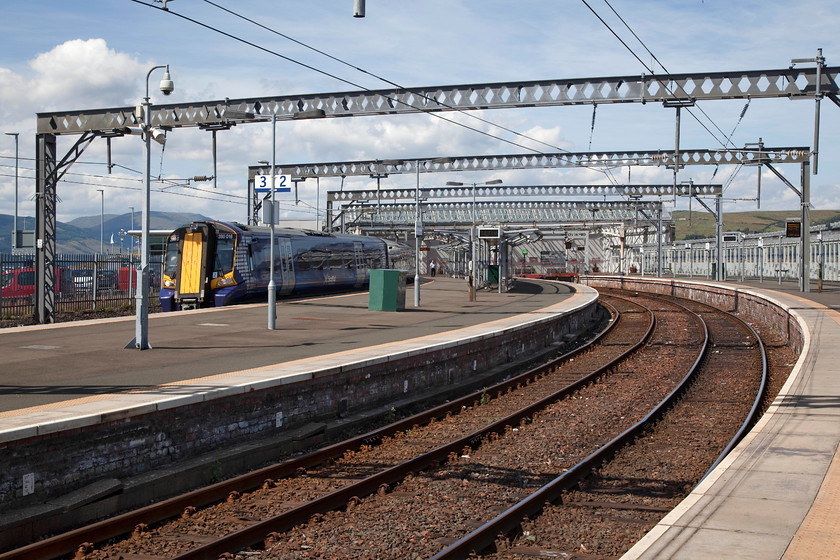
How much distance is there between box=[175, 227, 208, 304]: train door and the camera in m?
24.8

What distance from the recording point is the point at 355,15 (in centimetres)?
1153

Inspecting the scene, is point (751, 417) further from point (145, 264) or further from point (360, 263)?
point (360, 263)

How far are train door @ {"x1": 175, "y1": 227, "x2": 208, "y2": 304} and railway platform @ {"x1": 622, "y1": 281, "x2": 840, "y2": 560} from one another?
17896 mm

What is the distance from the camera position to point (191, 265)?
82.0ft

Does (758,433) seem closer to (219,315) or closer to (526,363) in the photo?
(526,363)

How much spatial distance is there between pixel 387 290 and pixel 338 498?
1621 centimetres

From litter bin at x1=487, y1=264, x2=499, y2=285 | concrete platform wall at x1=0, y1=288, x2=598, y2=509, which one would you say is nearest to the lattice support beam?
concrete platform wall at x1=0, y1=288, x2=598, y2=509

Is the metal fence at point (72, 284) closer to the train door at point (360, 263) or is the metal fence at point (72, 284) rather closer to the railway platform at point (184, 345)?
the railway platform at point (184, 345)

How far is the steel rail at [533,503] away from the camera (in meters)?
6.43

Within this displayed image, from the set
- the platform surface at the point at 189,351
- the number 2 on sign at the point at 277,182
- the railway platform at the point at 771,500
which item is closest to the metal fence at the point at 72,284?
the number 2 on sign at the point at 277,182

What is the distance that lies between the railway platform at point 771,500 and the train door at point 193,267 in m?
17.9

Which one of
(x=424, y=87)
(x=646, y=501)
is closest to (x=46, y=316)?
(x=424, y=87)

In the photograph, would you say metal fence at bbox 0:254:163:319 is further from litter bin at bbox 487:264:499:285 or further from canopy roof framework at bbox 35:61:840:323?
litter bin at bbox 487:264:499:285

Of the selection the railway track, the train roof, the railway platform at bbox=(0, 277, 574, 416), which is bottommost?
the railway track
